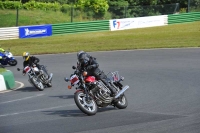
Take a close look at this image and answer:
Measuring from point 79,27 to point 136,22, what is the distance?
17.1 ft

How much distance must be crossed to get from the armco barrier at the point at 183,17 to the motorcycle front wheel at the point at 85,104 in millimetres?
32964

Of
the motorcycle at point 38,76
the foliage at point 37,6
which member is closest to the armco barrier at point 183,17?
the foliage at point 37,6

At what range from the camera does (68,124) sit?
977cm

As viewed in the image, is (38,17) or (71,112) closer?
(71,112)

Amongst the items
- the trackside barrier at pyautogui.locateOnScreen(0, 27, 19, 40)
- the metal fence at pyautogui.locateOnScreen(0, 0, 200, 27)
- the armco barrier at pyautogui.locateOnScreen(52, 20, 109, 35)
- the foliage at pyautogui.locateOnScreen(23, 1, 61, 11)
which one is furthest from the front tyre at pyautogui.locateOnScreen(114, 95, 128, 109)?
the foliage at pyautogui.locateOnScreen(23, 1, 61, 11)

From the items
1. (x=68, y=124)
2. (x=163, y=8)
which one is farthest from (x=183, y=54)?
(x=163, y=8)

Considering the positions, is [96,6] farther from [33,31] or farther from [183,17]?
[33,31]

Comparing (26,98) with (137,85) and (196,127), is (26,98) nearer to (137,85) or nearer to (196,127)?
(137,85)

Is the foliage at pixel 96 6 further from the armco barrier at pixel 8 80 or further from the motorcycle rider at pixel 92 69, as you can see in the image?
the motorcycle rider at pixel 92 69

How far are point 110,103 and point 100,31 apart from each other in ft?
93.9

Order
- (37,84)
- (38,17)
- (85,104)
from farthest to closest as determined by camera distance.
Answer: (38,17) < (37,84) < (85,104)

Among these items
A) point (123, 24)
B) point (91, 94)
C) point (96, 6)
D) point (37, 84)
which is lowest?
point (37, 84)

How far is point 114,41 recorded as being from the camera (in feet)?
106

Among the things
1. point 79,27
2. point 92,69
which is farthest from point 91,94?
point 79,27
